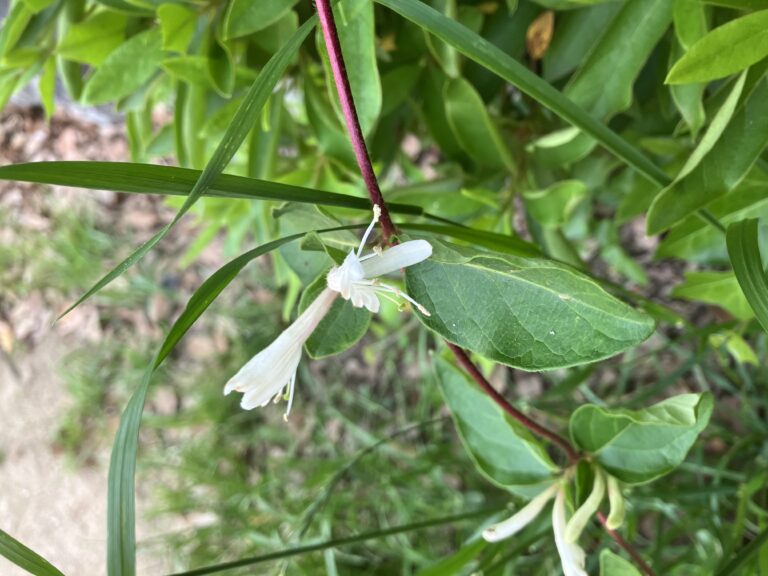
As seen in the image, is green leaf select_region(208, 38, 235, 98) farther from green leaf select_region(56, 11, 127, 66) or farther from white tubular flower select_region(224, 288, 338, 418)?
white tubular flower select_region(224, 288, 338, 418)

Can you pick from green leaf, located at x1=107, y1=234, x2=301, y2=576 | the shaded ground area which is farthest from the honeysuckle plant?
the shaded ground area

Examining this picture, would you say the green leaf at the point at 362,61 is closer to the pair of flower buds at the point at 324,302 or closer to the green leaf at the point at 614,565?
the pair of flower buds at the point at 324,302

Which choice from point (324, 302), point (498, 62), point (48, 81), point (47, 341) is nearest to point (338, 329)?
point (324, 302)

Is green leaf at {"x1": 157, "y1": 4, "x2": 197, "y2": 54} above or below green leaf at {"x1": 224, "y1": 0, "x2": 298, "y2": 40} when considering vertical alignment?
below

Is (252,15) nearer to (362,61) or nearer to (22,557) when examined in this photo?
(362,61)

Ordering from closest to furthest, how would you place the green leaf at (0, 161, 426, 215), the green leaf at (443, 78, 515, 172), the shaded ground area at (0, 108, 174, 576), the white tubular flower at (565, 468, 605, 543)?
the green leaf at (0, 161, 426, 215)
the white tubular flower at (565, 468, 605, 543)
the green leaf at (443, 78, 515, 172)
the shaded ground area at (0, 108, 174, 576)

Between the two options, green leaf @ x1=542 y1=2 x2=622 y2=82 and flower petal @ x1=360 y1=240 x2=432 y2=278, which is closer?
flower petal @ x1=360 y1=240 x2=432 y2=278

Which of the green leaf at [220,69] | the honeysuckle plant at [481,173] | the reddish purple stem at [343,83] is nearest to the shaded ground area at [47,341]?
the honeysuckle plant at [481,173]
